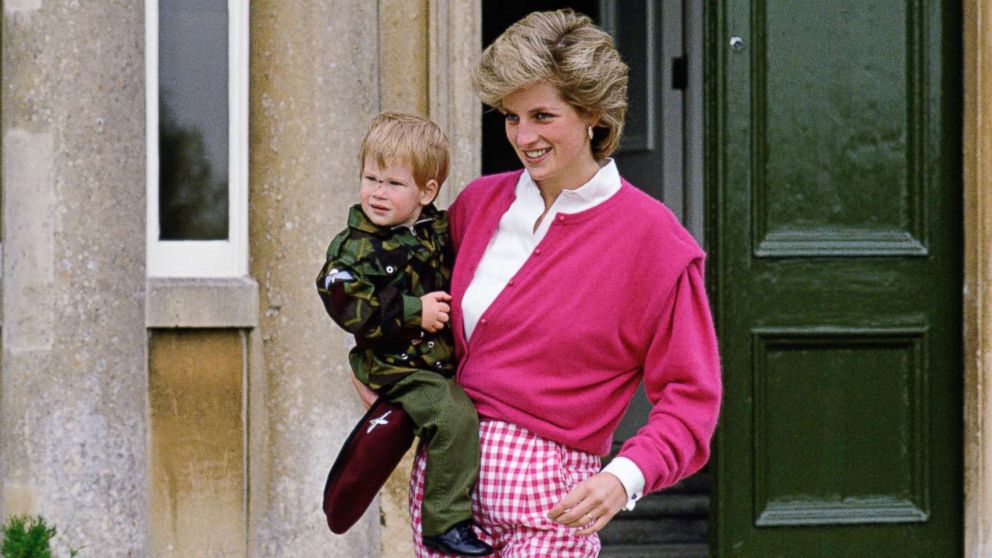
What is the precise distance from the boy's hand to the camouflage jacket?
1 cm

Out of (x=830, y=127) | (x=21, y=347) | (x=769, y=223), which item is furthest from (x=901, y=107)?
(x=21, y=347)

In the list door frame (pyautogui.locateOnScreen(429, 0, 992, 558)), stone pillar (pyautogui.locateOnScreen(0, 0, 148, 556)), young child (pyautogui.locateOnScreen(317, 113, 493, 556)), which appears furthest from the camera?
door frame (pyautogui.locateOnScreen(429, 0, 992, 558))

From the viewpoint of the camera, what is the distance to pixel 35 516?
4938mm

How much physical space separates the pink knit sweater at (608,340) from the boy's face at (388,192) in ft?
0.85

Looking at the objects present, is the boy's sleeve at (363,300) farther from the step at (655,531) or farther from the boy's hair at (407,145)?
the step at (655,531)

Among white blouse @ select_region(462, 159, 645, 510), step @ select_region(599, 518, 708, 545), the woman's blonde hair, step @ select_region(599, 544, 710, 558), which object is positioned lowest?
step @ select_region(599, 544, 710, 558)

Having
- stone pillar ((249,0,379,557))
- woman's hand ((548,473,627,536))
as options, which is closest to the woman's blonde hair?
woman's hand ((548,473,627,536))

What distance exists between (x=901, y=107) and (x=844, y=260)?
59 cm

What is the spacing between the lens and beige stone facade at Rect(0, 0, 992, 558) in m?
4.91

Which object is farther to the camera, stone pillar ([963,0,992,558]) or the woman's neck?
stone pillar ([963,0,992,558])

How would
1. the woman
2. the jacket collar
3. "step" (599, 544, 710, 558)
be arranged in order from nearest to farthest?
the woman, the jacket collar, "step" (599, 544, 710, 558)

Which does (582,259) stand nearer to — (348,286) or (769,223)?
(348,286)

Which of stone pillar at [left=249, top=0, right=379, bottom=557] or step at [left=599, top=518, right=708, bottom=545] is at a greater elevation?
stone pillar at [left=249, top=0, right=379, bottom=557]

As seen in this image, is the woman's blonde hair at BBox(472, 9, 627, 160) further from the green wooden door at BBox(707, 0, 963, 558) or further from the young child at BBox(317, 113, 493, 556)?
the green wooden door at BBox(707, 0, 963, 558)
